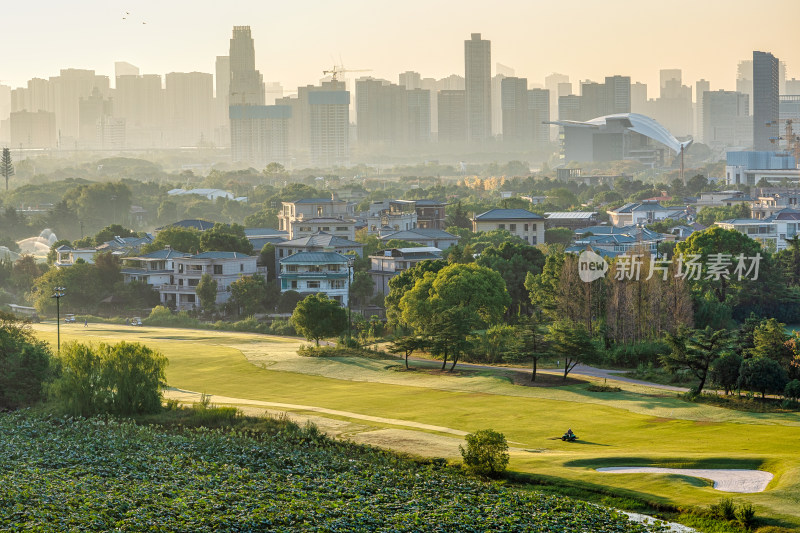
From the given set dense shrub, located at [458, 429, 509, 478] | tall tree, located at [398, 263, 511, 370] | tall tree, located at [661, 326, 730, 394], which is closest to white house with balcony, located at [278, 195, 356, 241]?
tall tree, located at [398, 263, 511, 370]

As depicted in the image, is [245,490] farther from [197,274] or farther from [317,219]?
[317,219]

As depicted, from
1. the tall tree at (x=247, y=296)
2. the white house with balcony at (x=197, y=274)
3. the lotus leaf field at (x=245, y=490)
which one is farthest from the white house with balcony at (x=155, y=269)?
the lotus leaf field at (x=245, y=490)

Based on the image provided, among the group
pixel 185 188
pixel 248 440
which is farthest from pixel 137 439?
pixel 185 188

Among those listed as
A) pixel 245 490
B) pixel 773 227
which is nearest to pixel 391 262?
pixel 773 227

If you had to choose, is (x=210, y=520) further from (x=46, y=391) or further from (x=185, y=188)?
(x=185, y=188)

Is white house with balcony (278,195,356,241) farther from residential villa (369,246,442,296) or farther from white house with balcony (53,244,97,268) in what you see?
white house with balcony (53,244,97,268)

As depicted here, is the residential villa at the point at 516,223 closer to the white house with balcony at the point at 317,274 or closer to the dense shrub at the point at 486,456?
the white house with balcony at the point at 317,274

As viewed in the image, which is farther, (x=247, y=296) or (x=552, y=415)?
(x=247, y=296)
